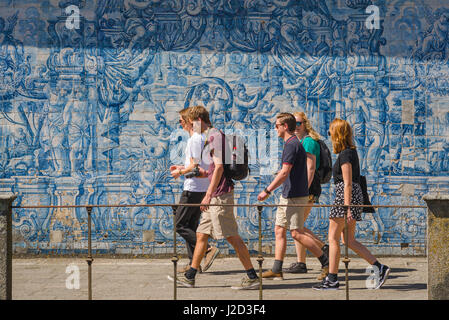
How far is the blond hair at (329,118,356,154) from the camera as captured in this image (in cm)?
794

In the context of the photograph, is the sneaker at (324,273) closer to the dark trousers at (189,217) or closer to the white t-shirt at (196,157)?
the dark trousers at (189,217)

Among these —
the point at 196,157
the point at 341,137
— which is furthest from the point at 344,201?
the point at 196,157

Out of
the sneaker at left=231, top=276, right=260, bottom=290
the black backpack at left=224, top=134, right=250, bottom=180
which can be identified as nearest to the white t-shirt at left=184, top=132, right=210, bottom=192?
the black backpack at left=224, top=134, right=250, bottom=180

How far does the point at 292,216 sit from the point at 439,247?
190cm

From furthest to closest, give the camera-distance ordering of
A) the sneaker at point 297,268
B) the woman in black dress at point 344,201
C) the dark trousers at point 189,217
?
the sneaker at point 297,268, the dark trousers at point 189,217, the woman in black dress at point 344,201

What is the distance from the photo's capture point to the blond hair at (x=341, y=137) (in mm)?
7941

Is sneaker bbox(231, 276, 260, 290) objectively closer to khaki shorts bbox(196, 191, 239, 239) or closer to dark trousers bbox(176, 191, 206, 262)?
khaki shorts bbox(196, 191, 239, 239)

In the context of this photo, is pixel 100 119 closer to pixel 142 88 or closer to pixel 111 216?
pixel 142 88

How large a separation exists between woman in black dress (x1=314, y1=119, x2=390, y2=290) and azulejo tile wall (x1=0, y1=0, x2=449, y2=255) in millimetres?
2418

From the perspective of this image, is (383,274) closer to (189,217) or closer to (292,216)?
(292,216)

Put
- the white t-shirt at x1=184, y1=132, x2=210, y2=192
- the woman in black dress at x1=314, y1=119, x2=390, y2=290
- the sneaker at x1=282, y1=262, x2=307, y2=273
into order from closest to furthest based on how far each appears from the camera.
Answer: the woman in black dress at x1=314, y1=119, x2=390, y2=290 < the white t-shirt at x1=184, y1=132, x2=210, y2=192 < the sneaker at x1=282, y1=262, x2=307, y2=273

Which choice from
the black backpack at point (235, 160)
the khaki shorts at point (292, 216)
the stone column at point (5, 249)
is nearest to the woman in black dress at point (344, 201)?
the khaki shorts at point (292, 216)

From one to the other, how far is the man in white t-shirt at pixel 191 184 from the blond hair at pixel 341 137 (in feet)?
5.07

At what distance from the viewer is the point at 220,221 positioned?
7871 mm
